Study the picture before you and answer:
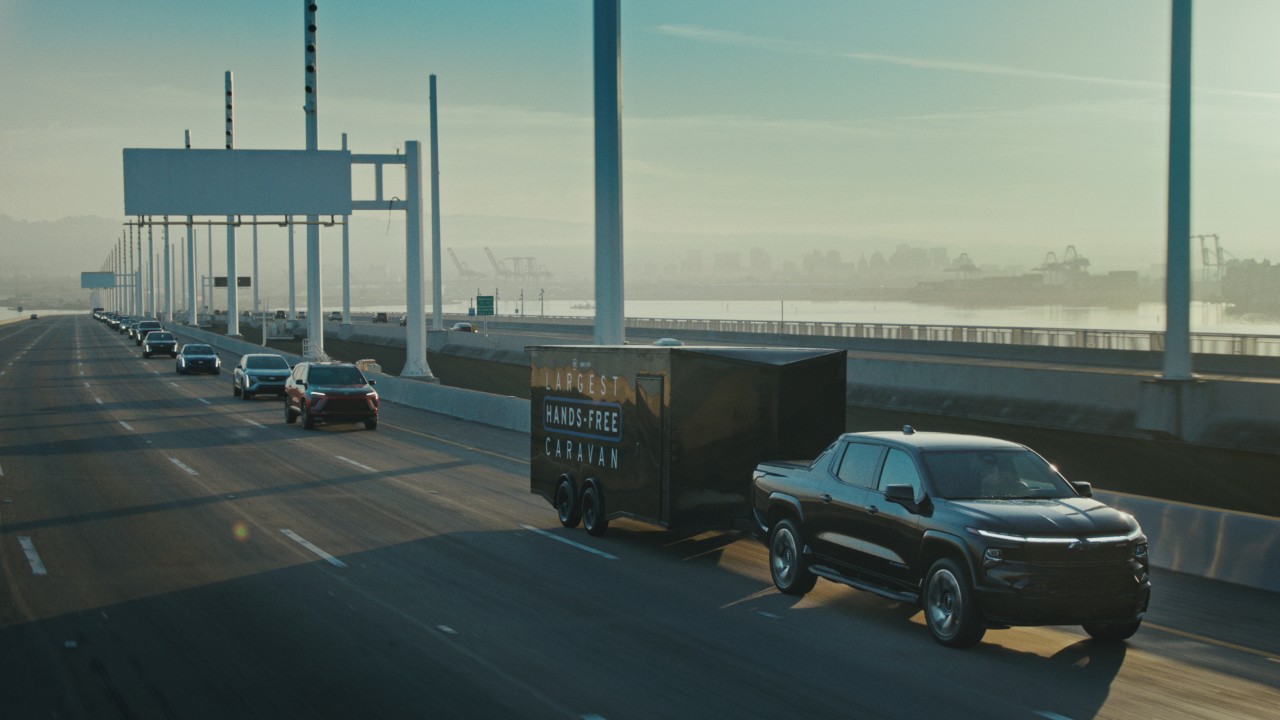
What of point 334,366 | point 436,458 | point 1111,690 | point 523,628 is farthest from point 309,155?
point 1111,690

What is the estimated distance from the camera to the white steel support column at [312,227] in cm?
5331

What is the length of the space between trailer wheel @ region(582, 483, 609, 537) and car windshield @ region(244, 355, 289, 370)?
30.7m

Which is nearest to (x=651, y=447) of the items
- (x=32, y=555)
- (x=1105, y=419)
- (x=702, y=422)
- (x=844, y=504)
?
(x=702, y=422)

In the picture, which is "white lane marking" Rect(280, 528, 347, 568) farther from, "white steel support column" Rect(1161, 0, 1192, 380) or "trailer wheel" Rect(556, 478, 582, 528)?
"white steel support column" Rect(1161, 0, 1192, 380)

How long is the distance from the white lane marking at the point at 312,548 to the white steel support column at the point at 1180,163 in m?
16.5

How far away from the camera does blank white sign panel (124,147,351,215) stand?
1989 inches

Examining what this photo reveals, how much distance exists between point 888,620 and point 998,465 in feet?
5.97

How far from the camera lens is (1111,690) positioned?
997 cm

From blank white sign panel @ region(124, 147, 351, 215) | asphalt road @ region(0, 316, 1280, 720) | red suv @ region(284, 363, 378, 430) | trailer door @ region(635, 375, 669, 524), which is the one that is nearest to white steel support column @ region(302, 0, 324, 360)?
blank white sign panel @ region(124, 147, 351, 215)

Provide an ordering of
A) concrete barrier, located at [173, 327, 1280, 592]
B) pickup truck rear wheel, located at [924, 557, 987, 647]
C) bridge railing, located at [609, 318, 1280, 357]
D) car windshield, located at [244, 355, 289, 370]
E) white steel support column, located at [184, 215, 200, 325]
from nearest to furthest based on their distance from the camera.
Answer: pickup truck rear wheel, located at [924, 557, 987, 647] → concrete barrier, located at [173, 327, 1280, 592] → car windshield, located at [244, 355, 289, 370] → bridge railing, located at [609, 318, 1280, 357] → white steel support column, located at [184, 215, 200, 325]

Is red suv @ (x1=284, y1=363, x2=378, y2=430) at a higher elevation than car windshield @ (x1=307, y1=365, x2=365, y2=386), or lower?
lower

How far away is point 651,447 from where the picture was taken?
1578 cm

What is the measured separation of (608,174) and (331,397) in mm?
12273

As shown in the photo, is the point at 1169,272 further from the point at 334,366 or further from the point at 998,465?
the point at 334,366
